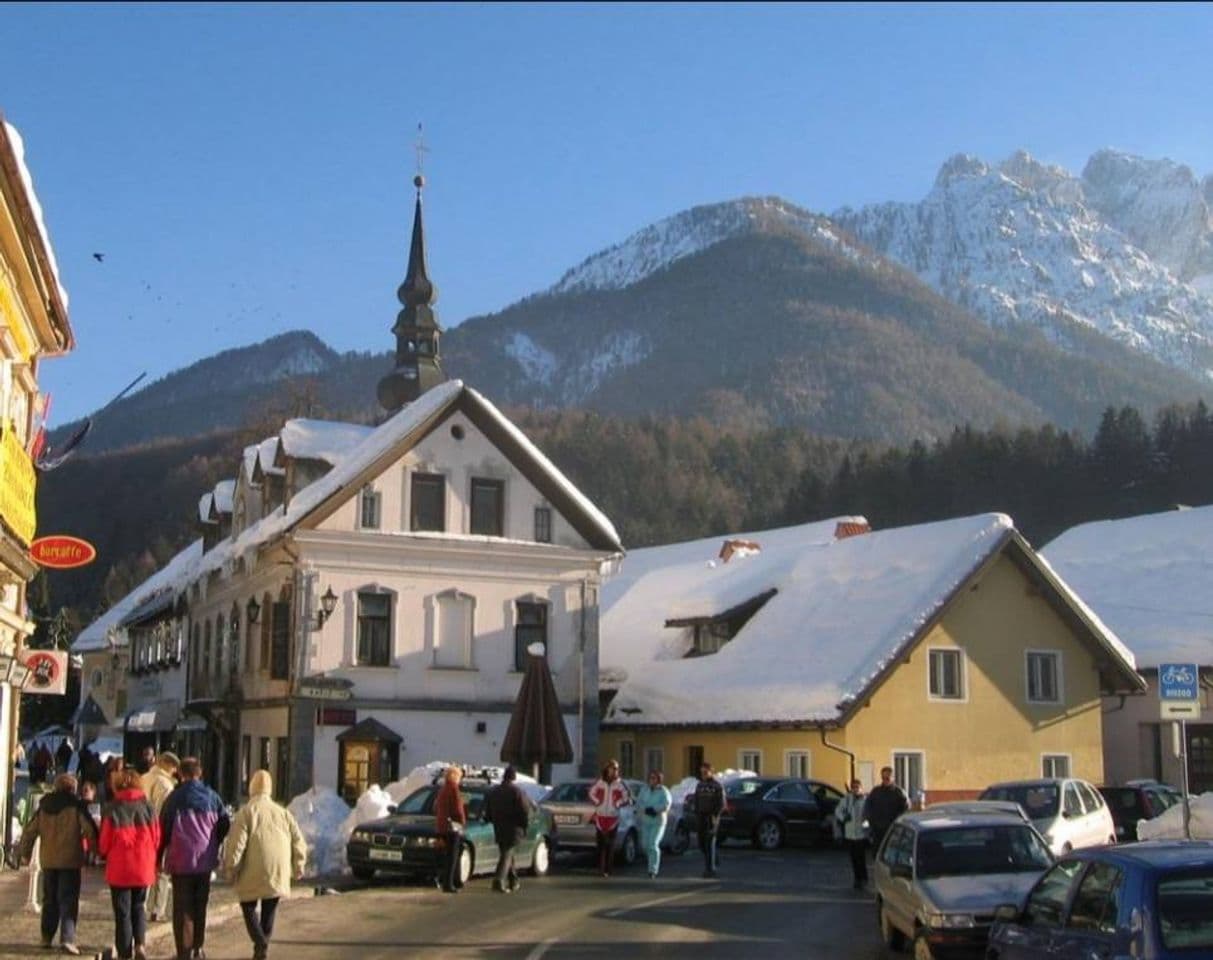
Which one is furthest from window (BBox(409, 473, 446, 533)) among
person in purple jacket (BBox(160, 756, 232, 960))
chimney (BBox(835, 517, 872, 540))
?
chimney (BBox(835, 517, 872, 540))

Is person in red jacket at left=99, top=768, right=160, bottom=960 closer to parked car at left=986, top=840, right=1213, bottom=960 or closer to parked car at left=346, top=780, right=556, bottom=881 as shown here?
parked car at left=986, top=840, right=1213, bottom=960

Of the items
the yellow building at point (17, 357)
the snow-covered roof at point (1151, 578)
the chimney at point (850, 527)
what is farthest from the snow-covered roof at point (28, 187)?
the chimney at point (850, 527)

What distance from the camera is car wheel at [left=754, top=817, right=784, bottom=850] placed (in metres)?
33.8

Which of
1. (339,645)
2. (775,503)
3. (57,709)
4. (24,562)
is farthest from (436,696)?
(775,503)

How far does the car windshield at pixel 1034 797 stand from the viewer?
2517 centimetres

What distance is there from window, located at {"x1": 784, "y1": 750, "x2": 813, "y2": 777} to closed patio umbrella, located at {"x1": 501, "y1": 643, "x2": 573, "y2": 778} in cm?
590

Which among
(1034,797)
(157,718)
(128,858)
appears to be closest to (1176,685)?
(1034,797)

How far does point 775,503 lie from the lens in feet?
385

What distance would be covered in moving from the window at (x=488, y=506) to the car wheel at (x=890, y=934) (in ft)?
74.0

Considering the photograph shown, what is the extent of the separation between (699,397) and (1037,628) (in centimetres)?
14815

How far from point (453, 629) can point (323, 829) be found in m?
12.1

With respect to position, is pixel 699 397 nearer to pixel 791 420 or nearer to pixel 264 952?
pixel 791 420

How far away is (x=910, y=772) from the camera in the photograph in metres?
39.1

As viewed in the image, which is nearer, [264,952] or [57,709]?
[264,952]
